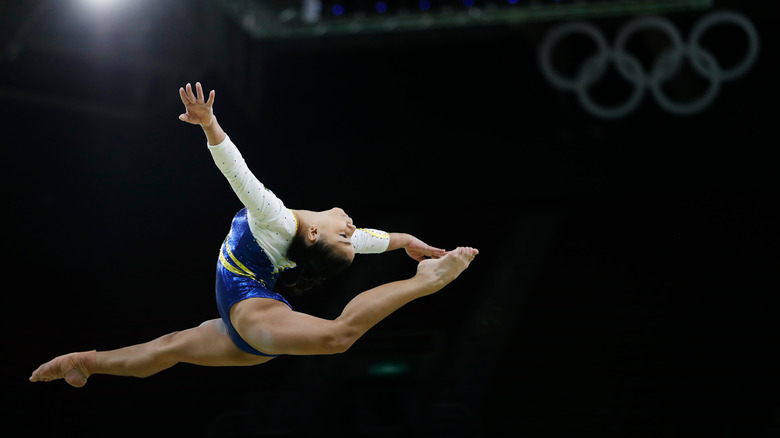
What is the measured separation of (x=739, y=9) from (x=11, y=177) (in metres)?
5.80

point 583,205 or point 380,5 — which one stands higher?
point 380,5

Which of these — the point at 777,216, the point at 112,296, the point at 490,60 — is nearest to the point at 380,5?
the point at 490,60

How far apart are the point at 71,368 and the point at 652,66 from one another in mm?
4936

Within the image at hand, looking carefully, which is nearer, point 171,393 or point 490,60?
point 171,393

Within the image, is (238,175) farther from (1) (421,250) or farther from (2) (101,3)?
(2) (101,3)

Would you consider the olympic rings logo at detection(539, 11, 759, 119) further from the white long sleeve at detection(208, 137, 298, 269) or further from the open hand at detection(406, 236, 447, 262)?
the white long sleeve at detection(208, 137, 298, 269)

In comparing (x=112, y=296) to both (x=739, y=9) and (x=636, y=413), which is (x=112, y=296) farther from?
(x=739, y=9)

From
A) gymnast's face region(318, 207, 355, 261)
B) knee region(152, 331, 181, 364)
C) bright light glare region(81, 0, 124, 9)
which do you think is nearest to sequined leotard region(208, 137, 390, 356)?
gymnast's face region(318, 207, 355, 261)

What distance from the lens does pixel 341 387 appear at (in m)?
5.83

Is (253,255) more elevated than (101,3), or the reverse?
(101,3)

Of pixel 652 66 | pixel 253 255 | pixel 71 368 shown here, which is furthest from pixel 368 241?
pixel 652 66

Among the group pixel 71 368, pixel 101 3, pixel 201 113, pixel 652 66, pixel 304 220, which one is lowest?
pixel 71 368

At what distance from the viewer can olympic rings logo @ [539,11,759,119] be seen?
20.9ft

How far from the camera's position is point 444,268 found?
269 cm
